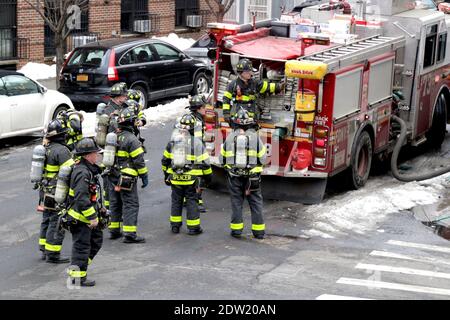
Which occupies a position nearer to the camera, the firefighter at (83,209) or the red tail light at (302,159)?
the firefighter at (83,209)

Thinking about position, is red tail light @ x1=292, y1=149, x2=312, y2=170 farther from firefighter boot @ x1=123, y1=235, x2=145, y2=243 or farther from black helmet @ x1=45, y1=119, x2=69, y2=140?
black helmet @ x1=45, y1=119, x2=69, y2=140

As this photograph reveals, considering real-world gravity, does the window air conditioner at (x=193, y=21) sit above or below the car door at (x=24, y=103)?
above

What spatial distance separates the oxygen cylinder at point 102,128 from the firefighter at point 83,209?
292 centimetres

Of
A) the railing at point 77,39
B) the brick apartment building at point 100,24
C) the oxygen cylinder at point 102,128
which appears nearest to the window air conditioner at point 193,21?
the brick apartment building at point 100,24

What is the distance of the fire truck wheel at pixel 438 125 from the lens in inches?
655

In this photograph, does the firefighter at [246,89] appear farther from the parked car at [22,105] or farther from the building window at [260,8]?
the building window at [260,8]

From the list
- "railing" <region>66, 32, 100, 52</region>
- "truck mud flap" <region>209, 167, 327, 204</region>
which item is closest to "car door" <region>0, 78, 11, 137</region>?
"truck mud flap" <region>209, 167, 327, 204</region>

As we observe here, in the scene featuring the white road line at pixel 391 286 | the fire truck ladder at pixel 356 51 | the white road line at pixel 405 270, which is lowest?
the white road line at pixel 405 270

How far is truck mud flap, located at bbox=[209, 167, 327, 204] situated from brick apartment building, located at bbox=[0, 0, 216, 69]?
12.8 metres

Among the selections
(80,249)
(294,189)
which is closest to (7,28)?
(294,189)

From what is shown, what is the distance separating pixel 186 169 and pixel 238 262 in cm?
153

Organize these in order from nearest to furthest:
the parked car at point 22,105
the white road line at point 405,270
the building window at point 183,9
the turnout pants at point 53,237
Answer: the white road line at point 405,270
the turnout pants at point 53,237
the parked car at point 22,105
the building window at point 183,9

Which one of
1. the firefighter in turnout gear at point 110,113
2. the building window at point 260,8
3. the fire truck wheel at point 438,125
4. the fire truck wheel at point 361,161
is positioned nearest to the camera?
the firefighter in turnout gear at point 110,113

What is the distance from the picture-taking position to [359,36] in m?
15.0
